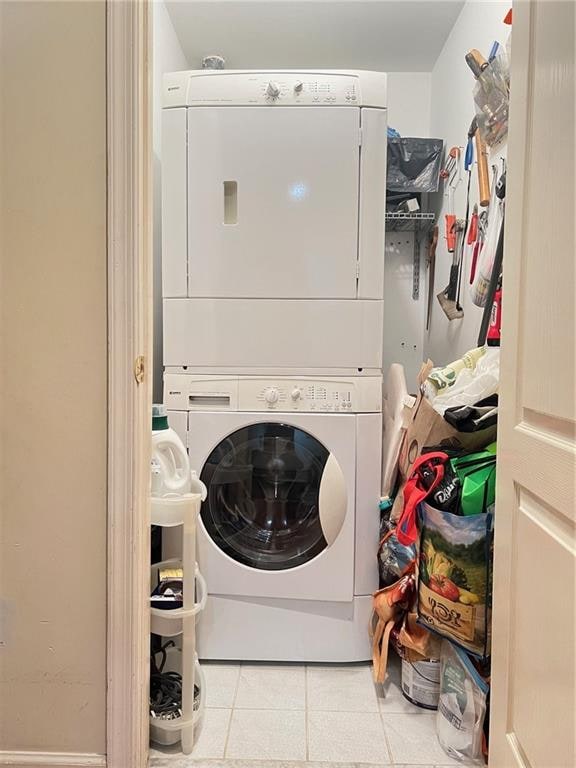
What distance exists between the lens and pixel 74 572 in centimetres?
117

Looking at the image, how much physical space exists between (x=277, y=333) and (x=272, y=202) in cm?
43

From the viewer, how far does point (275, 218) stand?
1.70 metres

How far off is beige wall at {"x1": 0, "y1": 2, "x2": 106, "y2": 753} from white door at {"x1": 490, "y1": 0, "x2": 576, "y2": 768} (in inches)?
33.8

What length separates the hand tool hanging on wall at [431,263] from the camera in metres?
2.44

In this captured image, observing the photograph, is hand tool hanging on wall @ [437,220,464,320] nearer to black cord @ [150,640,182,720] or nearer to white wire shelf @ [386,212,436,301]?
white wire shelf @ [386,212,436,301]

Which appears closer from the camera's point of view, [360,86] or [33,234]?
[33,234]

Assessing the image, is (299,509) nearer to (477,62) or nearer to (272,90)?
(272,90)

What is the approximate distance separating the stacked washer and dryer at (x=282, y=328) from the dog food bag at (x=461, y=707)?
14.3 inches

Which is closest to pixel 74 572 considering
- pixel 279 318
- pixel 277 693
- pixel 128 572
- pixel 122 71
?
pixel 128 572

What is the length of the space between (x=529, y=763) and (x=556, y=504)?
1.64ft

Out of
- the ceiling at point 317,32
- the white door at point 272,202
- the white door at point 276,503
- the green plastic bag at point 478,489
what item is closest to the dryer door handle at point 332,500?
the white door at point 276,503

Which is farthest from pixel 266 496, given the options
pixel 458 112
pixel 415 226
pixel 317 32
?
pixel 317 32

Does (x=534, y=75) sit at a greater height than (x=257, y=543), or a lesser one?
greater

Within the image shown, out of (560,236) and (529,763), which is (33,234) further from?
(529,763)
